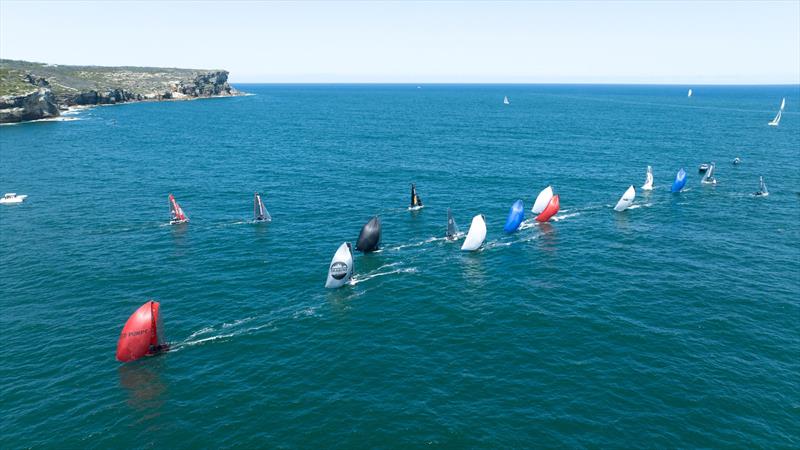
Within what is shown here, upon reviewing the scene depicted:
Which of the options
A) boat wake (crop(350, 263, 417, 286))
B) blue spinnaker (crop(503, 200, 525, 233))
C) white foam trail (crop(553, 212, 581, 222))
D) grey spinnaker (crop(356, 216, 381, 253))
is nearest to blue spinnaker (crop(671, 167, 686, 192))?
white foam trail (crop(553, 212, 581, 222))

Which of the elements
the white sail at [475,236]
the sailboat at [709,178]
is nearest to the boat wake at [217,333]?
the white sail at [475,236]

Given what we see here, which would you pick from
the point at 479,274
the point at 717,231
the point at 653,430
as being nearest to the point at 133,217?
the point at 479,274

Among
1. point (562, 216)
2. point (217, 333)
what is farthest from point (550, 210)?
point (217, 333)

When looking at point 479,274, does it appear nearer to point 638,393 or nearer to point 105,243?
point 638,393

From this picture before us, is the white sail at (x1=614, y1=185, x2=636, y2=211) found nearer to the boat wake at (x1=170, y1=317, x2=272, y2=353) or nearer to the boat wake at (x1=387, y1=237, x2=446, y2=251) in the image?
the boat wake at (x1=387, y1=237, x2=446, y2=251)

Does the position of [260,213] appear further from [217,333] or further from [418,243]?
[217,333]

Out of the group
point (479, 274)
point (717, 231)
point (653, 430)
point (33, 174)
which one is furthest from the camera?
point (33, 174)
